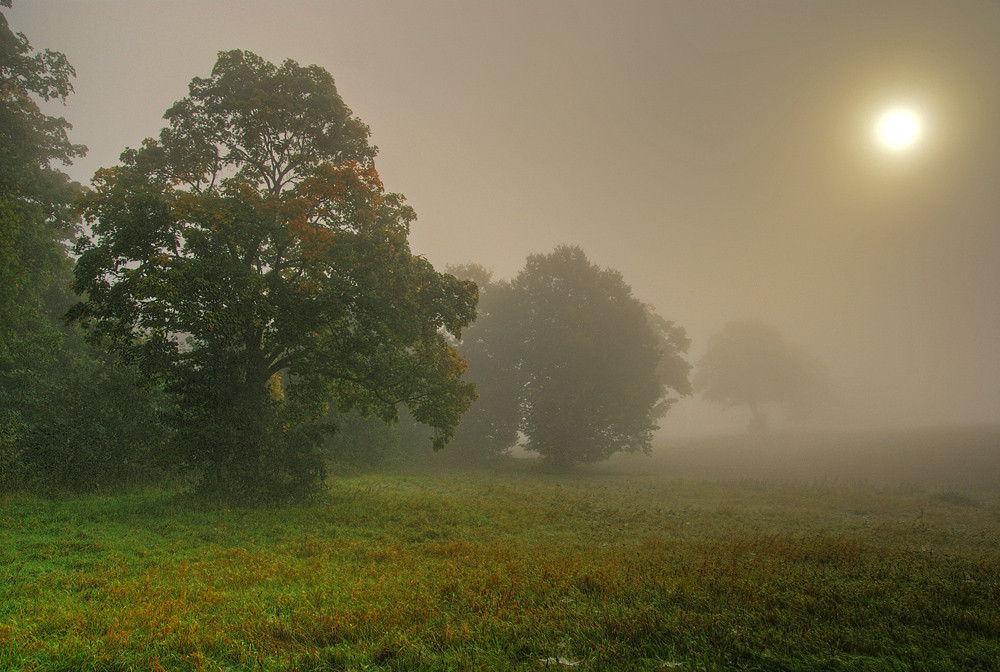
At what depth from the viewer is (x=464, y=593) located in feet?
23.2

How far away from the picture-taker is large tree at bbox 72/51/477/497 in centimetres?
1419

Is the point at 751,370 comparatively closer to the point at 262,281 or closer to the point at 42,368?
the point at 262,281

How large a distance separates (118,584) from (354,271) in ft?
35.9

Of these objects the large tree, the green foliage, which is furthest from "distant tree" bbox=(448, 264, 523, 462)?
the large tree

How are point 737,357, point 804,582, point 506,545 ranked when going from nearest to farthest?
point 804,582 → point 506,545 → point 737,357

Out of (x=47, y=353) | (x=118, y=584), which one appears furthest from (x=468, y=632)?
(x=47, y=353)

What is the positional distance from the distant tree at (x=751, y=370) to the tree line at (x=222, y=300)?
248ft

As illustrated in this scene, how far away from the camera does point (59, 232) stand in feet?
85.9

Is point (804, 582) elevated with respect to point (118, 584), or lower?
elevated

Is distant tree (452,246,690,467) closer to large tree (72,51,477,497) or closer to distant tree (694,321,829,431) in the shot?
large tree (72,51,477,497)

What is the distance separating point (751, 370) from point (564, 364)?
55.6 m

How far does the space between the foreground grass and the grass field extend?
4 centimetres

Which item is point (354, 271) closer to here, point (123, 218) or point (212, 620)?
point (123, 218)

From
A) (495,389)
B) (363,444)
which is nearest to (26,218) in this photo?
(363,444)
